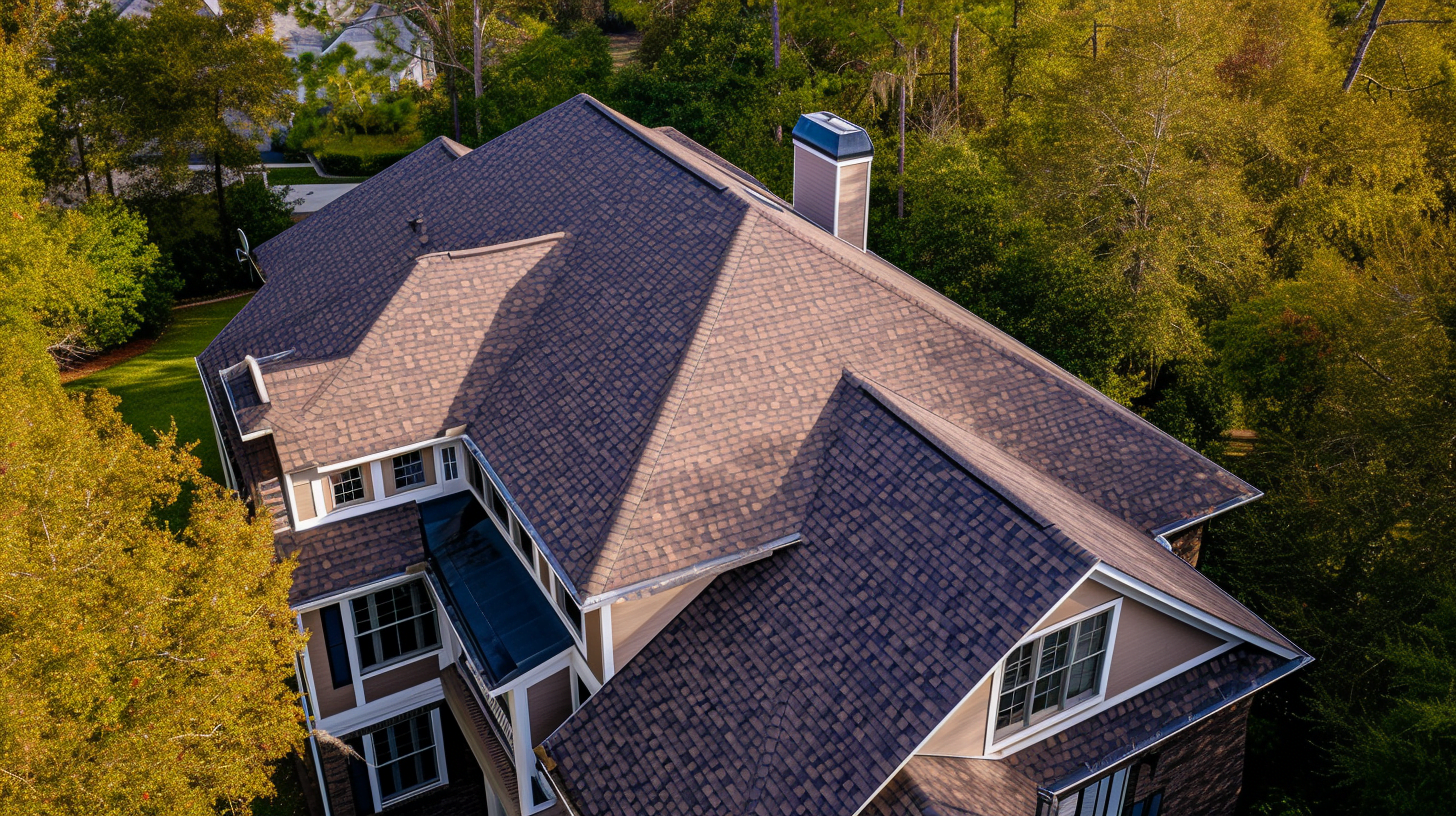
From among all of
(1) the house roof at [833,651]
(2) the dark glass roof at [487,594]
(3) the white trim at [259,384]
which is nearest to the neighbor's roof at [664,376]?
(3) the white trim at [259,384]

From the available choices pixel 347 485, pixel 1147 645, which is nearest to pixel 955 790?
pixel 1147 645

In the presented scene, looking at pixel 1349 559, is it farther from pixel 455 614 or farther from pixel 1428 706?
pixel 455 614

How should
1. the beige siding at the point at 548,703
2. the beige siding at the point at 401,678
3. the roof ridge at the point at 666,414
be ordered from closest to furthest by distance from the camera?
the roof ridge at the point at 666,414 < the beige siding at the point at 548,703 < the beige siding at the point at 401,678

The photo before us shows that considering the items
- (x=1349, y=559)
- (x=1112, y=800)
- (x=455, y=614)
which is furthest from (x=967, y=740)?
(x=1349, y=559)

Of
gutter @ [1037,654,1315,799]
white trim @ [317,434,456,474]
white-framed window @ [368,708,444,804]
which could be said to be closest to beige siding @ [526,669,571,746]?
white-framed window @ [368,708,444,804]

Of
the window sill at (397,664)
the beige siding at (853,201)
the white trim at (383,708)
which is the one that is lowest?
the white trim at (383,708)

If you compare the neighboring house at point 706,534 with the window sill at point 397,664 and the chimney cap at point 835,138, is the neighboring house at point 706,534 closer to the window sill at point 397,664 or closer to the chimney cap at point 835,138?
the window sill at point 397,664

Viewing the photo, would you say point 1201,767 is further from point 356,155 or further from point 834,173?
point 356,155
